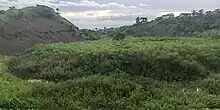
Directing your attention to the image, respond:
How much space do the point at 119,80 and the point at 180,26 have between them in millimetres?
70694

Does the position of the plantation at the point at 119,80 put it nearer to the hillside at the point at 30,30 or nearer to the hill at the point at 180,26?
the hillside at the point at 30,30

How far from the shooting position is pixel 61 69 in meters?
35.2

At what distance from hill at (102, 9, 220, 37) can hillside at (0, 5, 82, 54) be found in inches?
717

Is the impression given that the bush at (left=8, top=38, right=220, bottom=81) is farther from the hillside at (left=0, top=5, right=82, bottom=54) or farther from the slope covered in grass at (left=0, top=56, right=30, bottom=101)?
the hillside at (left=0, top=5, right=82, bottom=54)

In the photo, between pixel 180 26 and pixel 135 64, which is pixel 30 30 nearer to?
pixel 180 26

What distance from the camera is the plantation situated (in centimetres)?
2311

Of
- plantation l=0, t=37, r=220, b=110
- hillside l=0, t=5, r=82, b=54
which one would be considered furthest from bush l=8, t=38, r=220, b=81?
hillside l=0, t=5, r=82, b=54

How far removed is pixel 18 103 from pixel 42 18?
8201 centimetres

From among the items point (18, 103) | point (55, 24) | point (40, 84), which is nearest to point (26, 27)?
point (55, 24)

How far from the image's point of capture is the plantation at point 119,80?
75.8ft

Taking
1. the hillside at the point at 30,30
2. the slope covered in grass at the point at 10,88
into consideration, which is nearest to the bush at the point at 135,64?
the slope covered in grass at the point at 10,88

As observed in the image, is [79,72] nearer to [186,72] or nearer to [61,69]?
[61,69]

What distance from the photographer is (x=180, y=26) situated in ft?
319

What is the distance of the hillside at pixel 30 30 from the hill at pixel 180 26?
1821cm
